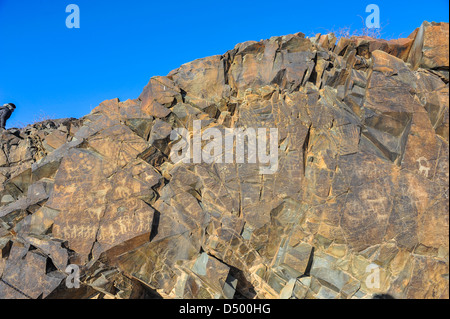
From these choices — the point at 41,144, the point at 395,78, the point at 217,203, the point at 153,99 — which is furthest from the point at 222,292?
the point at 41,144

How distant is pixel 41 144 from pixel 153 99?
5.26m

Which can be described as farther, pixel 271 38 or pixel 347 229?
pixel 271 38

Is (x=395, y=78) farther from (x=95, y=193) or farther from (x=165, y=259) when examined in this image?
(x=95, y=193)

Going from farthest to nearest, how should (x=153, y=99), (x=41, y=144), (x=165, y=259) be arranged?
(x=41, y=144), (x=153, y=99), (x=165, y=259)

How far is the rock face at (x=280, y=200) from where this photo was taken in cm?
727

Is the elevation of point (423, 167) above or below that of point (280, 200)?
above

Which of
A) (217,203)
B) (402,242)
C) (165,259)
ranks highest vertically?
(217,203)

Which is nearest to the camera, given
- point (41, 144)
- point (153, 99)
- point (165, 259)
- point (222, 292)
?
point (222, 292)

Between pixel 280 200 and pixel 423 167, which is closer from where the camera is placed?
pixel 423 167

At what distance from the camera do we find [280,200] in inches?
322

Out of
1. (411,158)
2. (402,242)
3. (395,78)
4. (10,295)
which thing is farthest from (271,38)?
(10,295)

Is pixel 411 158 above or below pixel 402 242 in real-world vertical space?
above

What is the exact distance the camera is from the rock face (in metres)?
7.27

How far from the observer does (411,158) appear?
7410 mm
